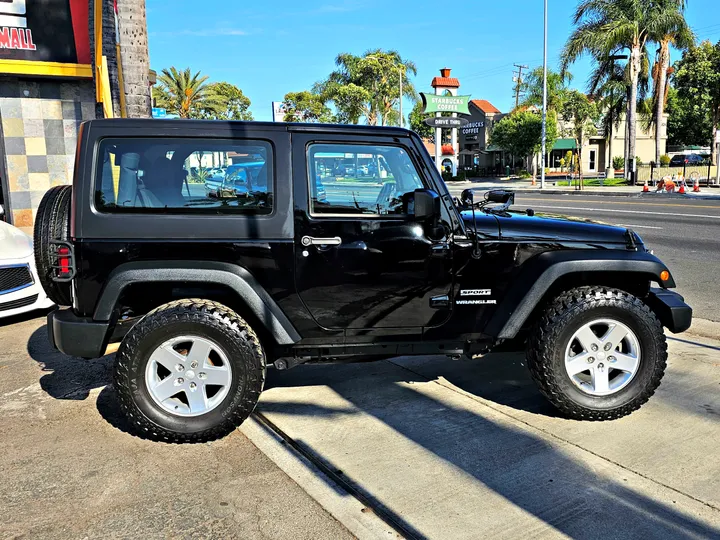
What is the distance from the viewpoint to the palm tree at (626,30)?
110ft

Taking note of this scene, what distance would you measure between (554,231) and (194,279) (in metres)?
2.23

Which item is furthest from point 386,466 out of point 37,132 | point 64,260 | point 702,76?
point 702,76

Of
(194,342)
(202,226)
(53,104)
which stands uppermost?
(53,104)

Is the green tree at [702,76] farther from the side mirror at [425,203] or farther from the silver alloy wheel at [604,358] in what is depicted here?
the side mirror at [425,203]

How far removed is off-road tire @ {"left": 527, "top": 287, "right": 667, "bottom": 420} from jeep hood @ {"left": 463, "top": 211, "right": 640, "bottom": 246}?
33cm

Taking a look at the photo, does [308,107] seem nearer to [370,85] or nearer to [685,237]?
[370,85]

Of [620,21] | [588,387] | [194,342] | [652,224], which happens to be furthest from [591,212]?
[620,21]

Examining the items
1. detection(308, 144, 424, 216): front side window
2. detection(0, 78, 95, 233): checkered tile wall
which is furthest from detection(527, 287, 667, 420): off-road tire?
detection(0, 78, 95, 233): checkered tile wall

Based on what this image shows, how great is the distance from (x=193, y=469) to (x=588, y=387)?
2413mm

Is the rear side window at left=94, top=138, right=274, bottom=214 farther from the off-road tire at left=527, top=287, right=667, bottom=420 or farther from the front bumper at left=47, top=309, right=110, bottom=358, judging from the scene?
the off-road tire at left=527, top=287, right=667, bottom=420

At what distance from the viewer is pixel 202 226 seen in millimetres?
3674

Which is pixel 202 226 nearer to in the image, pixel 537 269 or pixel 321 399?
pixel 321 399

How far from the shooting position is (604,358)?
3928mm

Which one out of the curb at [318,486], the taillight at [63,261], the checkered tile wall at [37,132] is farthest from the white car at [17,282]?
the checkered tile wall at [37,132]
